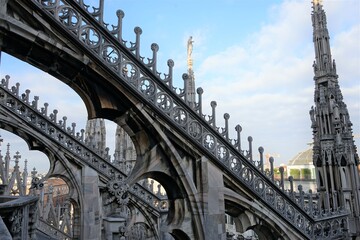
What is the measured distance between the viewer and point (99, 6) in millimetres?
6074

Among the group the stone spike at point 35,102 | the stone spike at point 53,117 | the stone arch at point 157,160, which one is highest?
the stone spike at point 35,102

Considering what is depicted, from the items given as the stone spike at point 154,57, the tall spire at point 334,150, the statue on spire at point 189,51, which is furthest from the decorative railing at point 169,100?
the statue on spire at point 189,51

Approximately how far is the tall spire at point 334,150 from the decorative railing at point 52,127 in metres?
6.62

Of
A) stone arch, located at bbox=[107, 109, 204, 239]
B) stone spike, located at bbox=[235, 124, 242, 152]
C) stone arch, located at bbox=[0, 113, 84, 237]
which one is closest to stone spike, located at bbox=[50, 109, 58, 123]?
stone arch, located at bbox=[0, 113, 84, 237]

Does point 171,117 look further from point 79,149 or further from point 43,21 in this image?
point 79,149

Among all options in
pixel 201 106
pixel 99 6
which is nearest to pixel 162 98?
pixel 201 106

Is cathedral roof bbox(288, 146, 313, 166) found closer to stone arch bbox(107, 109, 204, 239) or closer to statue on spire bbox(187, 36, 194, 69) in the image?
statue on spire bbox(187, 36, 194, 69)

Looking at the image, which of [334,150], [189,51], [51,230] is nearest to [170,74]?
[334,150]

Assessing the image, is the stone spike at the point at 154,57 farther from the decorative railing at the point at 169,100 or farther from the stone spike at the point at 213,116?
the stone spike at the point at 213,116

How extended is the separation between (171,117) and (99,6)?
86.6 inches

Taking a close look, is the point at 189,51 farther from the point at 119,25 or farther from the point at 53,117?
the point at 119,25

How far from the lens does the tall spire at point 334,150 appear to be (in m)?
9.98

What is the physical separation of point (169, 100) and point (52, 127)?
8050 mm

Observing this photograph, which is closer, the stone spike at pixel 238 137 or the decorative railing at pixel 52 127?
the stone spike at pixel 238 137
